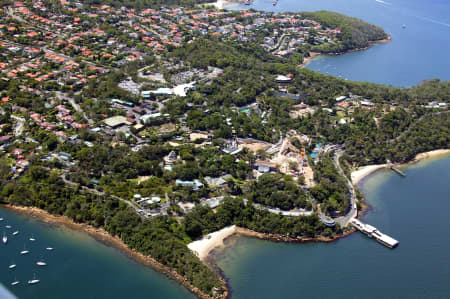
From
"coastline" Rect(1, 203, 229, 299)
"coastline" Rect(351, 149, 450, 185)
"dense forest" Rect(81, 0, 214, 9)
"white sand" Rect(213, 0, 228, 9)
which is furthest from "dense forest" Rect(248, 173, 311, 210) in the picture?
"white sand" Rect(213, 0, 228, 9)

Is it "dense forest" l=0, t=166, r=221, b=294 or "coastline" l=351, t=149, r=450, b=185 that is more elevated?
"coastline" l=351, t=149, r=450, b=185

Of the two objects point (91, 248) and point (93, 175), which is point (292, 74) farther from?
point (91, 248)

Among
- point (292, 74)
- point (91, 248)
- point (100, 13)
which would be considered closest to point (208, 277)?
point (91, 248)

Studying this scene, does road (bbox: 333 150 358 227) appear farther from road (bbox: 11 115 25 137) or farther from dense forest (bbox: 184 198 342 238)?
road (bbox: 11 115 25 137)

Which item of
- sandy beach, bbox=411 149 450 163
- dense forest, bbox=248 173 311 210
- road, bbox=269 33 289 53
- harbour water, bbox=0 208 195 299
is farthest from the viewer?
road, bbox=269 33 289 53

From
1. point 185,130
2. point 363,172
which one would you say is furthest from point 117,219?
point 363,172

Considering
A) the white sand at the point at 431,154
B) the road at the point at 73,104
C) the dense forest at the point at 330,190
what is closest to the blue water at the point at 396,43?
the white sand at the point at 431,154
